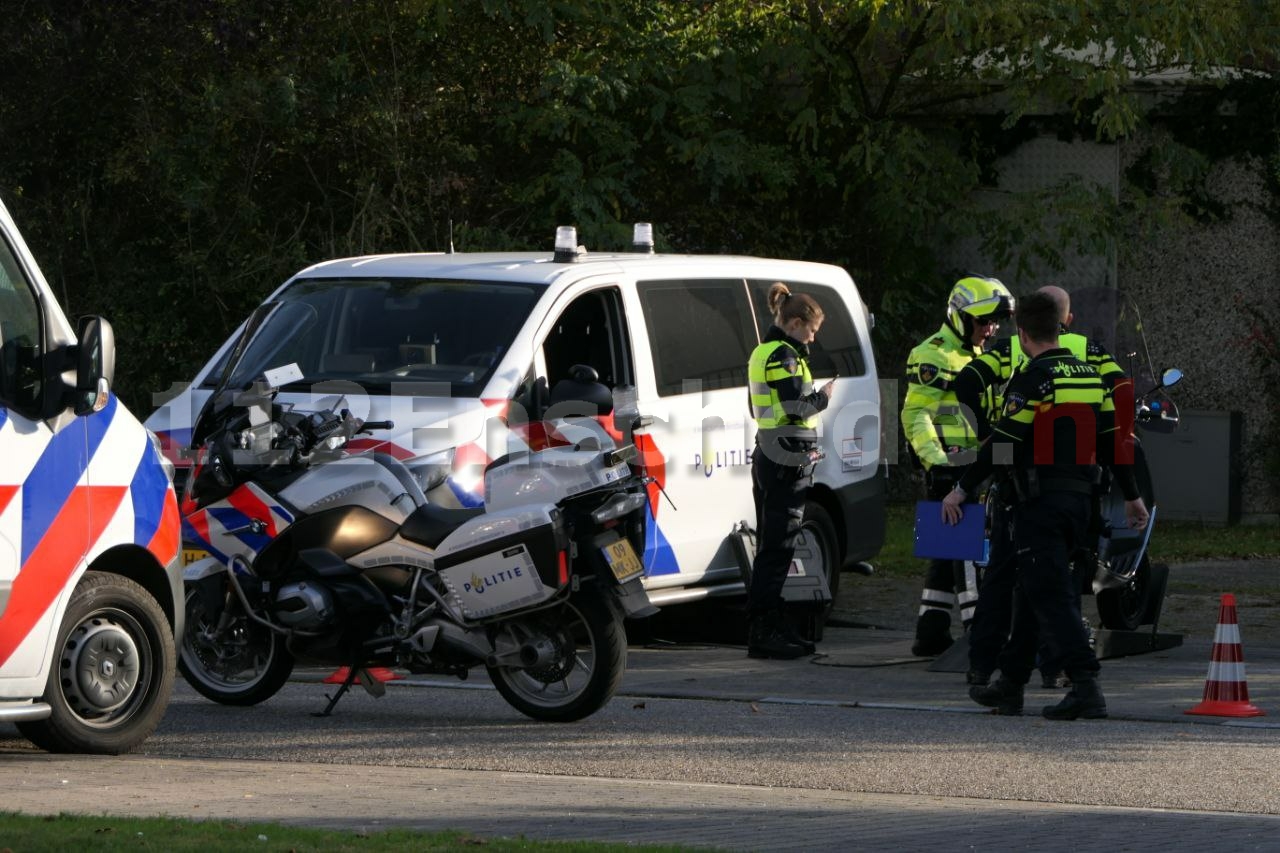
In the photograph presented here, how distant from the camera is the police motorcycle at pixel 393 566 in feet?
29.5

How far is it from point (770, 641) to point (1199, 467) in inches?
377

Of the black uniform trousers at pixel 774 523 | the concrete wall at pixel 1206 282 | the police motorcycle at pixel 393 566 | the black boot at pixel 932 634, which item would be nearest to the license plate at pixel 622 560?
the police motorcycle at pixel 393 566

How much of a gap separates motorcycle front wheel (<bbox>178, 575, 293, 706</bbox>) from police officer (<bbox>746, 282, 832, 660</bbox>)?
114 inches

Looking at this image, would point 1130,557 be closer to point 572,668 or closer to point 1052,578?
point 1052,578

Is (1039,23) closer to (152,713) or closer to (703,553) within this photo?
(703,553)

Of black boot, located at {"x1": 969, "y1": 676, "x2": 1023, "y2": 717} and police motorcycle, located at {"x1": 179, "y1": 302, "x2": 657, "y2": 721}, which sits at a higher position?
police motorcycle, located at {"x1": 179, "y1": 302, "x2": 657, "y2": 721}

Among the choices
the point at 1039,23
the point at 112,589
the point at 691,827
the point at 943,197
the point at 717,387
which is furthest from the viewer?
the point at 943,197

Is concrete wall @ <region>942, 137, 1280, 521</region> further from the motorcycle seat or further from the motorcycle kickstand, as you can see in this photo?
the motorcycle kickstand

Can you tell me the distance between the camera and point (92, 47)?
18953 mm

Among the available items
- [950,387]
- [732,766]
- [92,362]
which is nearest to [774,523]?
[950,387]

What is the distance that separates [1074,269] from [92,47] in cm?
923

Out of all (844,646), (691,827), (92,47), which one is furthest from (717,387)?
(92,47)

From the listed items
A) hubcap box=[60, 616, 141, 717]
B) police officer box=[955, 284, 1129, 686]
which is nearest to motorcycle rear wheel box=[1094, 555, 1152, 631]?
police officer box=[955, 284, 1129, 686]

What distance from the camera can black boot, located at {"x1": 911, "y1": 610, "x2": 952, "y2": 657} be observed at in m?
11.5
